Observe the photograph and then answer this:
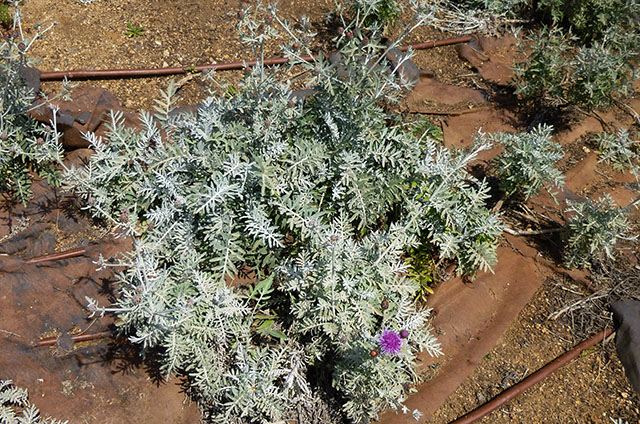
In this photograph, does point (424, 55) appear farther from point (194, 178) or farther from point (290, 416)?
point (290, 416)

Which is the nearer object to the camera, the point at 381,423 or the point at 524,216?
the point at 381,423

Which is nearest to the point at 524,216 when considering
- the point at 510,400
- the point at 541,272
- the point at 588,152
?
the point at 541,272

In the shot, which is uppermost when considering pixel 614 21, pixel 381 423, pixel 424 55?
pixel 614 21

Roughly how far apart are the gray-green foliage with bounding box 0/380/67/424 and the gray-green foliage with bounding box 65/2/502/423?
61cm

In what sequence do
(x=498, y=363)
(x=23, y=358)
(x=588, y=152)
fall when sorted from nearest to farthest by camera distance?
(x=23, y=358)
(x=498, y=363)
(x=588, y=152)

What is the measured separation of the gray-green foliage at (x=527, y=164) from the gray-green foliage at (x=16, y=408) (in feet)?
10.1

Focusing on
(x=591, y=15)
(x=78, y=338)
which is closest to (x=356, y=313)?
(x=78, y=338)

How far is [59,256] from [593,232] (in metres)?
3.41

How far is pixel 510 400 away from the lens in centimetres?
304

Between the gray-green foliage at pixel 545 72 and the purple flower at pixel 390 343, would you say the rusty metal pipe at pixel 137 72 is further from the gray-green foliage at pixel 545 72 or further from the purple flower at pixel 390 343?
the purple flower at pixel 390 343

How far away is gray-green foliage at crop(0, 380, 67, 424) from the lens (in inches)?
106

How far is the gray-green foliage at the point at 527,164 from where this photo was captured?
3521 millimetres

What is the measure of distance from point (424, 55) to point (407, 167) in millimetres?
2161

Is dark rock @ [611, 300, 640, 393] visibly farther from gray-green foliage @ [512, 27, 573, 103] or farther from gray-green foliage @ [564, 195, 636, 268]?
gray-green foliage @ [512, 27, 573, 103]
